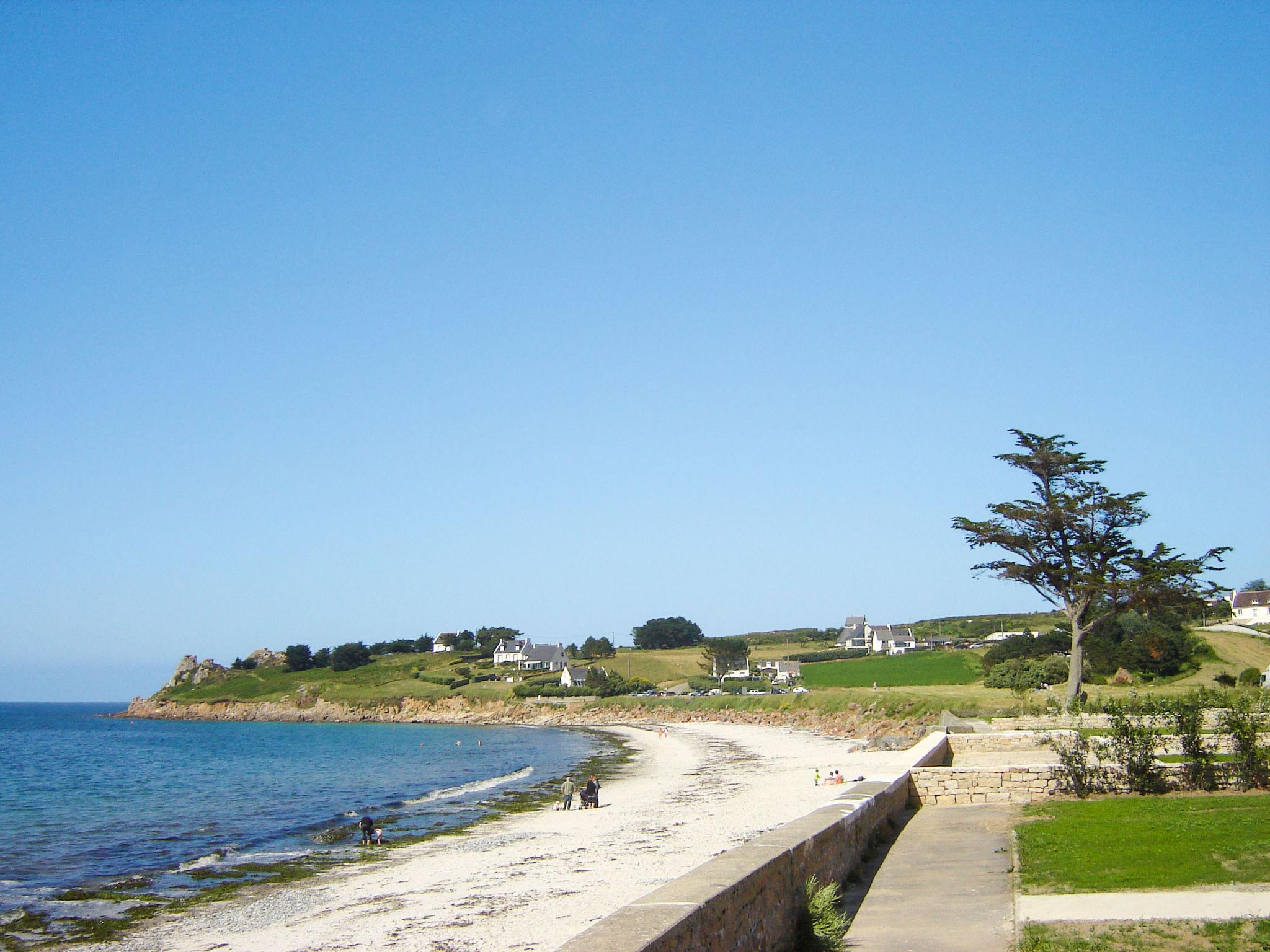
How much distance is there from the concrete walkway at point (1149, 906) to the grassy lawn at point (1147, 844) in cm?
36

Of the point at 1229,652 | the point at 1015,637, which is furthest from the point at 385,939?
the point at 1015,637

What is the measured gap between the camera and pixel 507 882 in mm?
18812

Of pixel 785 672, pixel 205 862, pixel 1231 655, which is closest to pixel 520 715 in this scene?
pixel 785 672

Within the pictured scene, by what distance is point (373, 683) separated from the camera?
5148 inches

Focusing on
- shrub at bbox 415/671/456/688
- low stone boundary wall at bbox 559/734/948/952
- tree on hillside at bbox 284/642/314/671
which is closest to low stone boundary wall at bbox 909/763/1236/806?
low stone boundary wall at bbox 559/734/948/952

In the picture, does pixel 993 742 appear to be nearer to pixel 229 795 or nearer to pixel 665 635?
pixel 229 795

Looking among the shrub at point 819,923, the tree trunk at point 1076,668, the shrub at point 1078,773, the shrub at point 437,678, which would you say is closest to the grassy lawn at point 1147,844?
the shrub at point 1078,773

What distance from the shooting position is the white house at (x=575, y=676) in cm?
11419

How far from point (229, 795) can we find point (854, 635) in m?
103

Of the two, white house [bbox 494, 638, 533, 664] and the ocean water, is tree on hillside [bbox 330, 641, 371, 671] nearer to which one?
white house [bbox 494, 638, 533, 664]

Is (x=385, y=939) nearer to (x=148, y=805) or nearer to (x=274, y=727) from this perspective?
(x=148, y=805)

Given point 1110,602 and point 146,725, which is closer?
point 1110,602

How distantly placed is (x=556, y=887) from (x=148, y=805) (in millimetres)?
28895

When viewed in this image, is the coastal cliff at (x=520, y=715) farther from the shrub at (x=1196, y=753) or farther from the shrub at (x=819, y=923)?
the shrub at (x=819, y=923)
